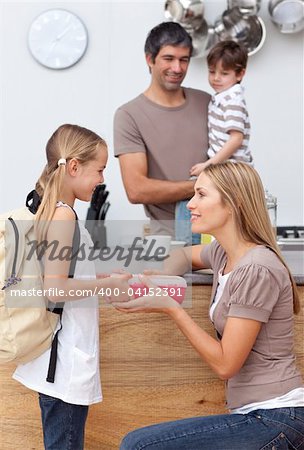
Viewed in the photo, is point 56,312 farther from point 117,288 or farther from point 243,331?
point 243,331

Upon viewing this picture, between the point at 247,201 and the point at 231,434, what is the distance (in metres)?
0.50

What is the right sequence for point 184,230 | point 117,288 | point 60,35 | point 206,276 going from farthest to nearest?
point 60,35
point 184,230
point 206,276
point 117,288

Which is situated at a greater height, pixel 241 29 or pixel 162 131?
pixel 241 29

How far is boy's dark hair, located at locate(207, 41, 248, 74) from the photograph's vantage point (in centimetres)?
278

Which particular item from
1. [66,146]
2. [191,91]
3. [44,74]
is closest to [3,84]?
[44,74]

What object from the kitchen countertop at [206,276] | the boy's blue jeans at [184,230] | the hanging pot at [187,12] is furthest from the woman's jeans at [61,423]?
the hanging pot at [187,12]

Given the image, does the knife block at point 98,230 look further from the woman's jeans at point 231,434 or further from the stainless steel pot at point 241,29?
the woman's jeans at point 231,434

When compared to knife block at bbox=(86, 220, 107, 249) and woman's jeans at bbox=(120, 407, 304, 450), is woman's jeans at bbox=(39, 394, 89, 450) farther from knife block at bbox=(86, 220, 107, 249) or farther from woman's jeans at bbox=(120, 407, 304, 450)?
knife block at bbox=(86, 220, 107, 249)

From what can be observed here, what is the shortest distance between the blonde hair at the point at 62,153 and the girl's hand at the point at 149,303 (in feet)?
0.95

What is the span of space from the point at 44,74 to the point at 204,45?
0.99 m

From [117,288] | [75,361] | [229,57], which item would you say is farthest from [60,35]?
[75,361]

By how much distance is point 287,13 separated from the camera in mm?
3971

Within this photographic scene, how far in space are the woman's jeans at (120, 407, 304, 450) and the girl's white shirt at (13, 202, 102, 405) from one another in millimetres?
181

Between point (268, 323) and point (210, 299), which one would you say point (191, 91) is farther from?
point (268, 323)
